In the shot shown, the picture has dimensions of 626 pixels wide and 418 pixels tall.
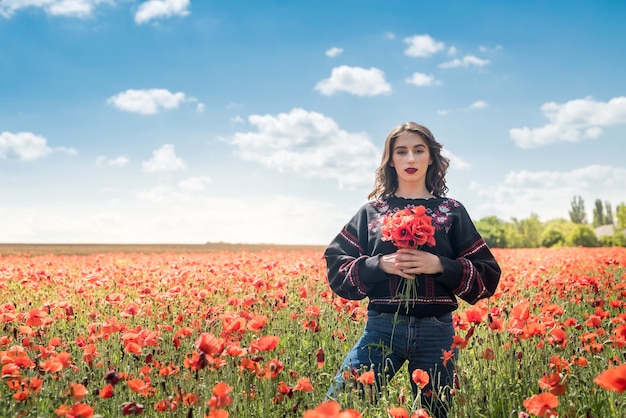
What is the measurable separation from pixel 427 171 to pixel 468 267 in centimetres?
89

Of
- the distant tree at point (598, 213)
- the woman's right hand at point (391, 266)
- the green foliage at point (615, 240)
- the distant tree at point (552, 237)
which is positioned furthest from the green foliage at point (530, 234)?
the woman's right hand at point (391, 266)


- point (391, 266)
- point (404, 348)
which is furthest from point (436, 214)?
point (404, 348)

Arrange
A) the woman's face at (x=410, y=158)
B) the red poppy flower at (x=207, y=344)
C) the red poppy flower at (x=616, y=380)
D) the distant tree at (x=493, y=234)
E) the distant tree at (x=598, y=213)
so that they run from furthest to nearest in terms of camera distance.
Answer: the distant tree at (x=598, y=213) → the distant tree at (x=493, y=234) → the woman's face at (x=410, y=158) → the red poppy flower at (x=207, y=344) → the red poppy flower at (x=616, y=380)

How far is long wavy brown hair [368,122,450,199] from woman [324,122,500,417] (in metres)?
0.04

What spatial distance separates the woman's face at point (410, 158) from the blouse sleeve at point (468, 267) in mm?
369

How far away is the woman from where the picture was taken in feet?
10.9

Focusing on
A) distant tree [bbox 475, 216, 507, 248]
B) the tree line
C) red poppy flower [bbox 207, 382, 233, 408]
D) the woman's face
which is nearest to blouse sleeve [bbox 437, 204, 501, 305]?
the woman's face

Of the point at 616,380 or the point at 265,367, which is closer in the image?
the point at 616,380

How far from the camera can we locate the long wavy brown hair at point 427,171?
3.93 metres

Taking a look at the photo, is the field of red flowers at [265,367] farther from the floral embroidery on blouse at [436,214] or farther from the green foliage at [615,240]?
the green foliage at [615,240]

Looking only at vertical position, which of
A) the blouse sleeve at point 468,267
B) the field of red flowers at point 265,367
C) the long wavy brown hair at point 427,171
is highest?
the long wavy brown hair at point 427,171

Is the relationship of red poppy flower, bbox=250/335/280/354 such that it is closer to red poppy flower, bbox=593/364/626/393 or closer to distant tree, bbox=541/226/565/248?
red poppy flower, bbox=593/364/626/393

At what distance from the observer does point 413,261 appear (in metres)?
3.15

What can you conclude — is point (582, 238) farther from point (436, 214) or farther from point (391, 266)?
point (391, 266)
